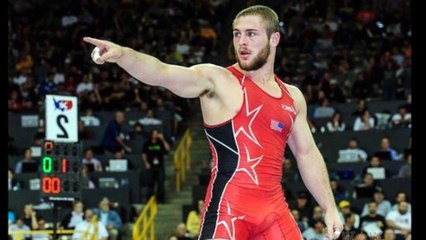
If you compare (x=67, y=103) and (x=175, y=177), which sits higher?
(x=67, y=103)

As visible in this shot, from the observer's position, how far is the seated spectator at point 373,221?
19422 mm

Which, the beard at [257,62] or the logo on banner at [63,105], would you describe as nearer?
the beard at [257,62]

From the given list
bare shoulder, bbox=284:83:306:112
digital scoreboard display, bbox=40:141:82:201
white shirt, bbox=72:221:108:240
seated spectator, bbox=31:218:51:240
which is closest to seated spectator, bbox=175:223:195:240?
white shirt, bbox=72:221:108:240

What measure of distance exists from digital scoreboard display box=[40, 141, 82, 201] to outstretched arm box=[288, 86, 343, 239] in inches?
397

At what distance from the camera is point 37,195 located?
22234mm

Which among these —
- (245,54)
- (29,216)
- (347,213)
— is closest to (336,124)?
(347,213)

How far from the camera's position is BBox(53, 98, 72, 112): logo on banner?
17.9 m

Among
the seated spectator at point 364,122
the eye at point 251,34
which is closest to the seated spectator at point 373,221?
the seated spectator at point 364,122

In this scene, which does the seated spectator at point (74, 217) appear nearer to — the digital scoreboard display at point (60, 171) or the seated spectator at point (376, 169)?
the digital scoreboard display at point (60, 171)

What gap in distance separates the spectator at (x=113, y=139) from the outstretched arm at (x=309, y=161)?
16489 mm

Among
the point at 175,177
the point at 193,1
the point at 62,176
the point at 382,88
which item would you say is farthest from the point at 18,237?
the point at 193,1

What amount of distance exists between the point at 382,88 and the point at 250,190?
2044 cm

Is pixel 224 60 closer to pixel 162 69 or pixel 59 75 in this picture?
pixel 59 75

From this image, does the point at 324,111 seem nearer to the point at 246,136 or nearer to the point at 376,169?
the point at 376,169
